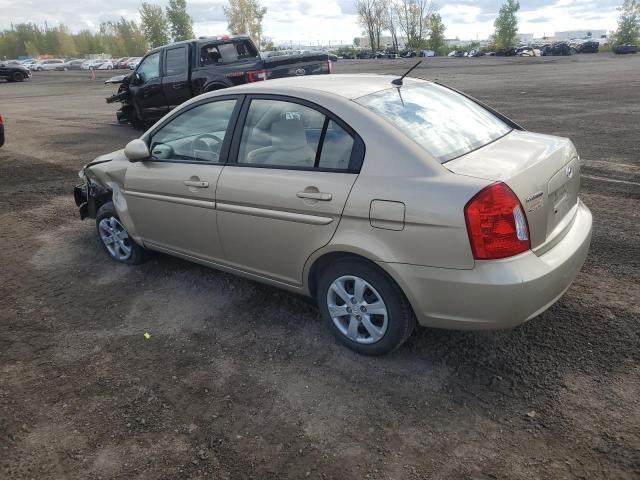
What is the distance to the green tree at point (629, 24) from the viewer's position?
7225cm

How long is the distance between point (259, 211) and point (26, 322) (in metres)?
2.14

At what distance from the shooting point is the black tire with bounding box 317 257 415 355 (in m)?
3.00

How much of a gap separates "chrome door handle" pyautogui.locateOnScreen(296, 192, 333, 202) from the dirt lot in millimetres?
1025

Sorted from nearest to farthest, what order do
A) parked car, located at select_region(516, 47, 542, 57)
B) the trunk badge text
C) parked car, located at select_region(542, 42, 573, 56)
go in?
the trunk badge text
parked car, located at select_region(542, 42, 573, 56)
parked car, located at select_region(516, 47, 542, 57)

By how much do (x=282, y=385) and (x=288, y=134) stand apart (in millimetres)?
1639

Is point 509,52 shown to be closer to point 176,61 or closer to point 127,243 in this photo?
point 176,61

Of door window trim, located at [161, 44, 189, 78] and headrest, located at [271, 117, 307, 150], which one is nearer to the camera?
headrest, located at [271, 117, 307, 150]

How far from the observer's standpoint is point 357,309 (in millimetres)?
3217

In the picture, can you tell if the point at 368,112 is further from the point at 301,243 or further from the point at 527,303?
the point at 527,303

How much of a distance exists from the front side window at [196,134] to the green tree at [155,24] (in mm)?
104292

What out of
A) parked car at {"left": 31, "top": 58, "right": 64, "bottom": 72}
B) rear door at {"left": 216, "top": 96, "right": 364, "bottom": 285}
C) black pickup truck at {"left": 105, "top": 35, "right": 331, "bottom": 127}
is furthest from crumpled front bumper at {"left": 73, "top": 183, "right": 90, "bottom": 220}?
→ parked car at {"left": 31, "top": 58, "right": 64, "bottom": 72}

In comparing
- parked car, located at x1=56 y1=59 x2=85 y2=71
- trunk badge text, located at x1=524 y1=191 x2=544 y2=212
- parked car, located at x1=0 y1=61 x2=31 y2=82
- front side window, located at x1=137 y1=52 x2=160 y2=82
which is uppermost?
parked car, located at x1=56 y1=59 x2=85 y2=71

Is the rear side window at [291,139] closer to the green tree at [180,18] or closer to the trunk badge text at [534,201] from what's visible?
the trunk badge text at [534,201]

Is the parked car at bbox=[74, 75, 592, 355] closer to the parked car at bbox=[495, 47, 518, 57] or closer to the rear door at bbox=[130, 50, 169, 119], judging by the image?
the rear door at bbox=[130, 50, 169, 119]
